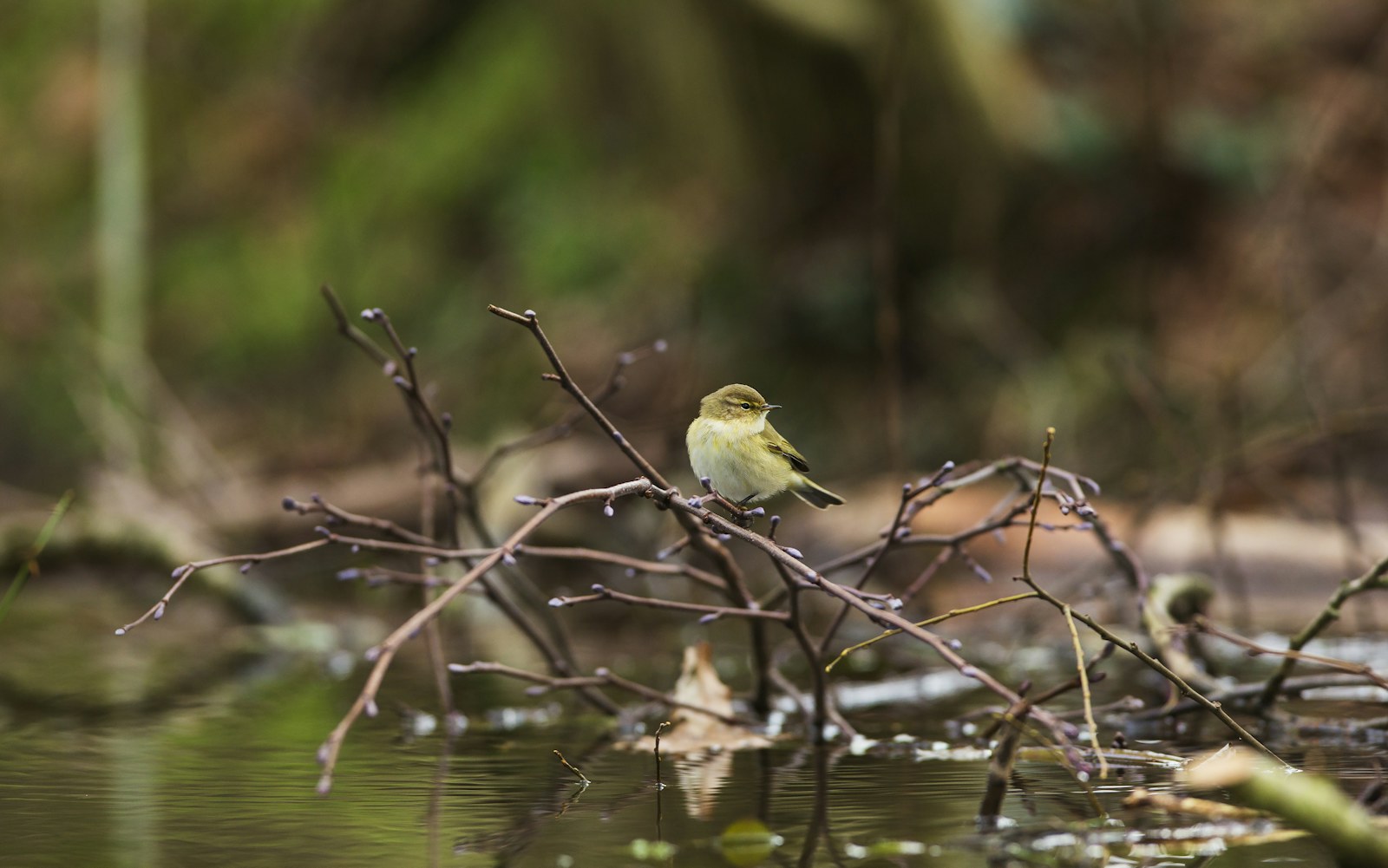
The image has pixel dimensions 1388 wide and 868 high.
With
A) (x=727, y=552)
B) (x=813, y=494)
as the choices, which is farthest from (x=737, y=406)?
(x=727, y=552)

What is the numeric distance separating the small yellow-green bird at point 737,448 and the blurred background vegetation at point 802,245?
4.99 m

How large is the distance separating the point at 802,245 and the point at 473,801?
29.7ft

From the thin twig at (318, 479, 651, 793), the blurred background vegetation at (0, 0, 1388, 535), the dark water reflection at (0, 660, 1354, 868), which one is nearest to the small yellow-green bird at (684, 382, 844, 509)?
the thin twig at (318, 479, 651, 793)

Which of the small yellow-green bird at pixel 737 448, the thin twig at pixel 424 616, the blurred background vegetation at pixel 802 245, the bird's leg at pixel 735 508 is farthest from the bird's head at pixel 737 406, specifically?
the blurred background vegetation at pixel 802 245

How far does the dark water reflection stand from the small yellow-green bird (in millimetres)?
561

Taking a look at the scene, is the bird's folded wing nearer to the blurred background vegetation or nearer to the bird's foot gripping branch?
the bird's foot gripping branch

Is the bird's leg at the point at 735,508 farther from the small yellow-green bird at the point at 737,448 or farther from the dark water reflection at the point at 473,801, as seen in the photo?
the dark water reflection at the point at 473,801

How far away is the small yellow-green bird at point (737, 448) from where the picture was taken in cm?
266

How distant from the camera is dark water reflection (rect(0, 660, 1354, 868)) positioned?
2.58 meters

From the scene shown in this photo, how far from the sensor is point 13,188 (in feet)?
54.1

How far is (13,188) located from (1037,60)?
10268 mm

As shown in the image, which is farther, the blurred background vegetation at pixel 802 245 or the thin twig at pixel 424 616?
the blurred background vegetation at pixel 802 245

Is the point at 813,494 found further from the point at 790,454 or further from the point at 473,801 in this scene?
the point at 473,801

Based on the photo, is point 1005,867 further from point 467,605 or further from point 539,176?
point 539,176
